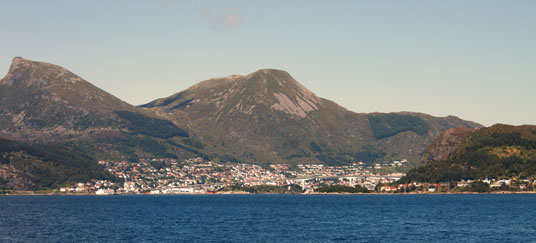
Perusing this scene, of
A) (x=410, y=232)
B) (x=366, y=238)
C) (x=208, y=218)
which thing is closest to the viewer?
(x=366, y=238)

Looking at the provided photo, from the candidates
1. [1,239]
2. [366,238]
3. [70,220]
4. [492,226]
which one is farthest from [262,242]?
[70,220]

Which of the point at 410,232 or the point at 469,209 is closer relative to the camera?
the point at 410,232

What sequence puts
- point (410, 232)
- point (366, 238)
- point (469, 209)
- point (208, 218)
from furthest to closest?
1. point (469, 209)
2. point (208, 218)
3. point (410, 232)
4. point (366, 238)

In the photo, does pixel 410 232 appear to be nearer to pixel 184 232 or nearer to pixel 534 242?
pixel 534 242

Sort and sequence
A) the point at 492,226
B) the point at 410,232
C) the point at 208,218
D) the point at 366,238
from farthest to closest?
the point at 208,218
the point at 492,226
the point at 410,232
the point at 366,238

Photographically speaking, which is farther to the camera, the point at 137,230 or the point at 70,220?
the point at 70,220

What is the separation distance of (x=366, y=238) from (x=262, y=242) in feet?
60.6

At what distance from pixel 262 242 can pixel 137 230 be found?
3183 cm

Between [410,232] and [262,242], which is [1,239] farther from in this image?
[410,232]

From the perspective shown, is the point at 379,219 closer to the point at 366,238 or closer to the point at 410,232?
the point at 410,232

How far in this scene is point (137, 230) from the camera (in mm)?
132500

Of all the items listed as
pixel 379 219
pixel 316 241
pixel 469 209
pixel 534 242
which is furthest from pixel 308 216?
pixel 534 242

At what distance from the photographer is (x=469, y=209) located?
623 ft

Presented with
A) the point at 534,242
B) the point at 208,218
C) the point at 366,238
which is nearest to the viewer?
the point at 534,242
